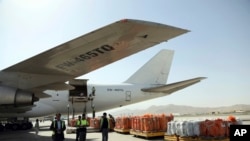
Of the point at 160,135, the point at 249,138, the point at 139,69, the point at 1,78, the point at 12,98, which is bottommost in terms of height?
the point at 160,135

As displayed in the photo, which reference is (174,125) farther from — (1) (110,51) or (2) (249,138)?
(2) (249,138)

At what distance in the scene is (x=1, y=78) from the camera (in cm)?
1152

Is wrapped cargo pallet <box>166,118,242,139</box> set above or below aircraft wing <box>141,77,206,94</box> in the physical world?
below

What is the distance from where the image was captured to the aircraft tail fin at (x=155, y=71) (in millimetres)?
26750

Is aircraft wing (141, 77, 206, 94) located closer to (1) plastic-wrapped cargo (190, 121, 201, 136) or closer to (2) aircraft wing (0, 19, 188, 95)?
(1) plastic-wrapped cargo (190, 121, 201, 136)

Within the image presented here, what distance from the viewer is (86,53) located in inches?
390

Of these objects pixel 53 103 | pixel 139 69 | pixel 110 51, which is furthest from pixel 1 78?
pixel 139 69

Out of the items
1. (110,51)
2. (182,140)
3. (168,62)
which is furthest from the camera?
(168,62)

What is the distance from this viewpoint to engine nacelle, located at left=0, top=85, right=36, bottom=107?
11.2 m

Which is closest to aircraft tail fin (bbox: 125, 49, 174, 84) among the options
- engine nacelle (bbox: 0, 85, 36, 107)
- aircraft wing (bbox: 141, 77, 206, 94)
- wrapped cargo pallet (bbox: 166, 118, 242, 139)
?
aircraft wing (bbox: 141, 77, 206, 94)

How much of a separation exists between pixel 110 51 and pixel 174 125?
5444 millimetres

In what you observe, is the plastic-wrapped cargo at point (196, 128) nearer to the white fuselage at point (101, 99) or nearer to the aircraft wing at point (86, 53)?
the aircraft wing at point (86, 53)

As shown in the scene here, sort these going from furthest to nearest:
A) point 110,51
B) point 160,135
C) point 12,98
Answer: point 160,135 < point 12,98 < point 110,51

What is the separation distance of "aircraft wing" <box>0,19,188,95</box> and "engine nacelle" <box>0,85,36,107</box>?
0.37m
